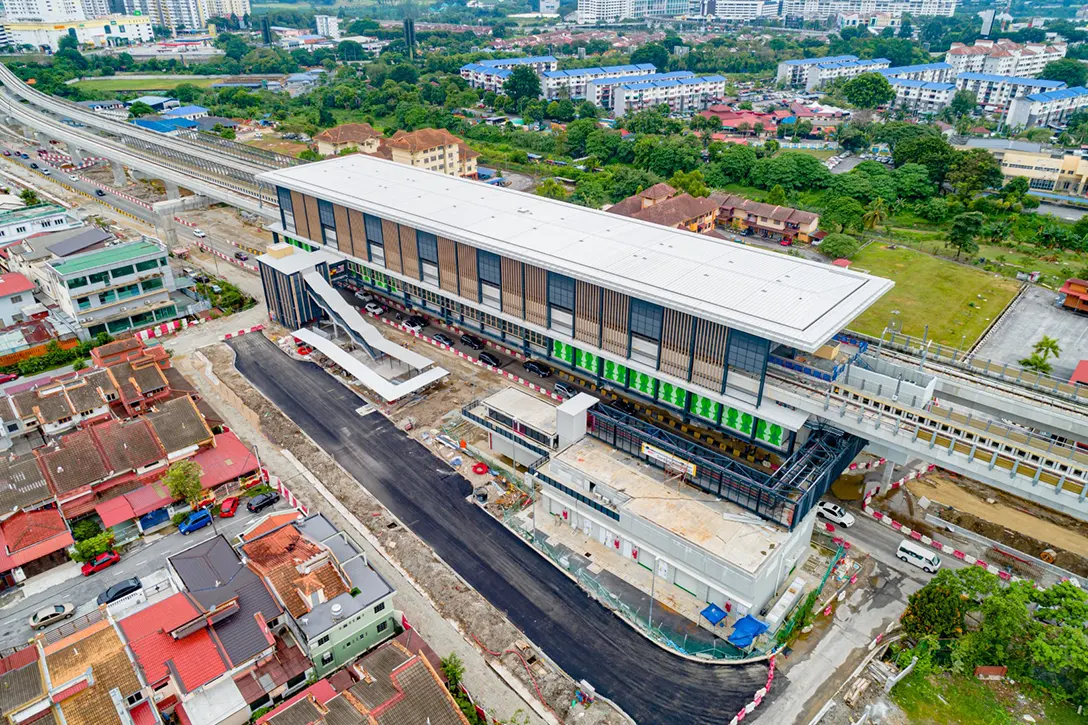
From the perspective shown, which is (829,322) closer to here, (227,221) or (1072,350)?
(1072,350)

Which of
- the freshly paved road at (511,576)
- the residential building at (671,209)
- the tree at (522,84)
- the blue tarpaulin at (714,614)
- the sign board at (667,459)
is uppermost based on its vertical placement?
the tree at (522,84)

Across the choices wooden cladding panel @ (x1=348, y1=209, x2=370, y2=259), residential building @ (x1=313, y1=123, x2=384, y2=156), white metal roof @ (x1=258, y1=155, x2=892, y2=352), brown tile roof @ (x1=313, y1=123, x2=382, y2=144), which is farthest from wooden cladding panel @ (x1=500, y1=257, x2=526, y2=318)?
brown tile roof @ (x1=313, y1=123, x2=382, y2=144)

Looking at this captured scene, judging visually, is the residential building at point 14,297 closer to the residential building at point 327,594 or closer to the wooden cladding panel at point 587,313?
the residential building at point 327,594

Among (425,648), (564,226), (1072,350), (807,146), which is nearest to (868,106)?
(807,146)

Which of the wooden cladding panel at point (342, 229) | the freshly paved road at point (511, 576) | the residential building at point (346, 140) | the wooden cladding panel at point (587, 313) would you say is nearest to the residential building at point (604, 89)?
the residential building at point (346, 140)

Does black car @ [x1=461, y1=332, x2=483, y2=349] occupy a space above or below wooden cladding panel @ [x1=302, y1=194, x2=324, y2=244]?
below

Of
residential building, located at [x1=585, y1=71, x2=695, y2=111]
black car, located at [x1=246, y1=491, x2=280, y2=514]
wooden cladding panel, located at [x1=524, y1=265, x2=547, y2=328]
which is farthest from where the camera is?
residential building, located at [x1=585, y1=71, x2=695, y2=111]

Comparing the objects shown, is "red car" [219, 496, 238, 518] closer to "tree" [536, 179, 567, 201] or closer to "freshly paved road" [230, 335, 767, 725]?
"freshly paved road" [230, 335, 767, 725]

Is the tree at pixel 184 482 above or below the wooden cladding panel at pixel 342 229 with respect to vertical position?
below
